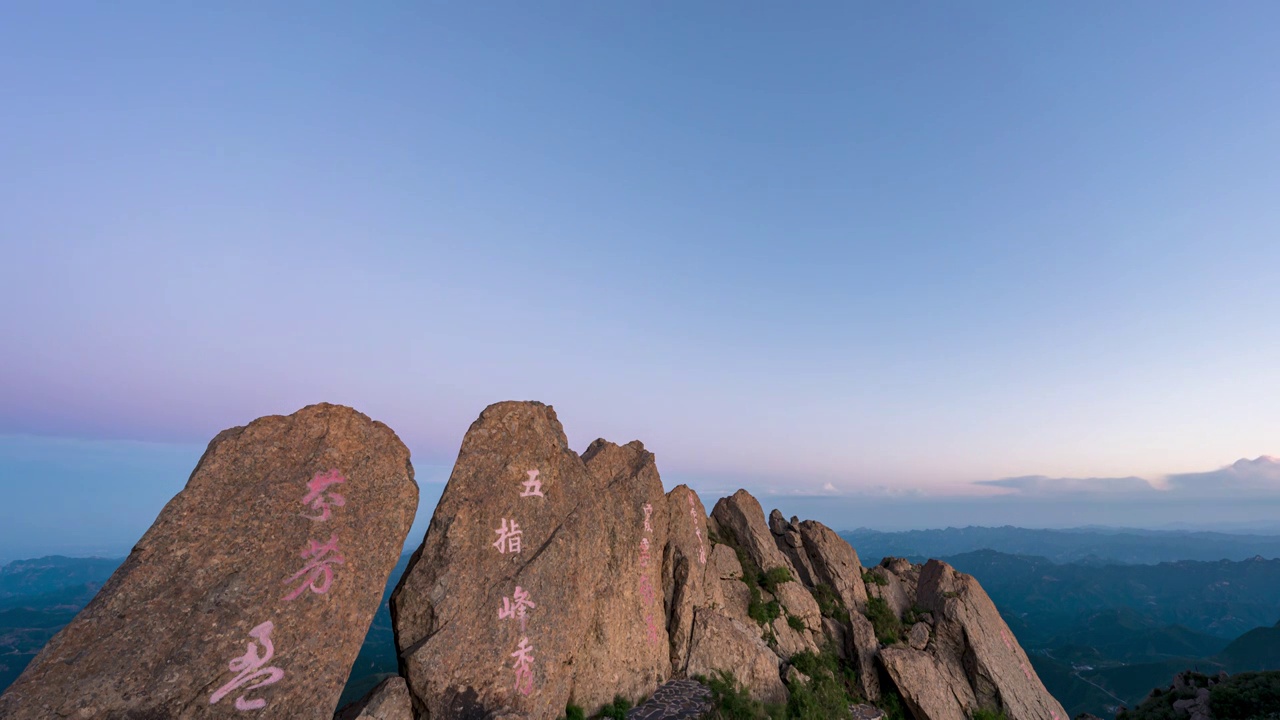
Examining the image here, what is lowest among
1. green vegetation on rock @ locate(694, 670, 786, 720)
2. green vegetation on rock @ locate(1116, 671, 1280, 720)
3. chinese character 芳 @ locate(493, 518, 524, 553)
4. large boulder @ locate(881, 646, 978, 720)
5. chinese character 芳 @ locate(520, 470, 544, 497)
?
green vegetation on rock @ locate(1116, 671, 1280, 720)

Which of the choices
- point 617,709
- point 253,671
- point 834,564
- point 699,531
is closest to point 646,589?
point 617,709

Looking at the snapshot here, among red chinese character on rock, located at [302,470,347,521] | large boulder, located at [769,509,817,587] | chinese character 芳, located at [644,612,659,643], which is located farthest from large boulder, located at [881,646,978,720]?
red chinese character on rock, located at [302,470,347,521]

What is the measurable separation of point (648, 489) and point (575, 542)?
752 centimetres

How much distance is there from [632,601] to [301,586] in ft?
42.1

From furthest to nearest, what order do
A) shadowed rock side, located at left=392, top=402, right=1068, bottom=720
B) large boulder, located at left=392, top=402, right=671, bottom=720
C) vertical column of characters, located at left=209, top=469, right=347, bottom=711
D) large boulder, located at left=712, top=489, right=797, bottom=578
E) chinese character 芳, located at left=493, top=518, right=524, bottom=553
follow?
large boulder, located at left=712, top=489, right=797, bottom=578
chinese character 芳, located at left=493, top=518, right=524, bottom=553
shadowed rock side, located at left=392, top=402, right=1068, bottom=720
large boulder, located at left=392, top=402, right=671, bottom=720
vertical column of characters, located at left=209, top=469, right=347, bottom=711

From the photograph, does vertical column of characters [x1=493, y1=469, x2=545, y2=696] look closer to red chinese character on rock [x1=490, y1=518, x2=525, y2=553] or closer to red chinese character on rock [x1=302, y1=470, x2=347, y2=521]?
red chinese character on rock [x1=490, y1=518, x2=525, y2=553]

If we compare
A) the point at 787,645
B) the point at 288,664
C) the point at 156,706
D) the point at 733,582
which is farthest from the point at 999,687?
the point at 156,706

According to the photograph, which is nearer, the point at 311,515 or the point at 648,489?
the point at 311,515

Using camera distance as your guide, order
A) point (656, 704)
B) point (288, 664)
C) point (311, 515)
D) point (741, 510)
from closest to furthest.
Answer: point (288, 664), point (311, 515), point (656, 704), point (741, 510)

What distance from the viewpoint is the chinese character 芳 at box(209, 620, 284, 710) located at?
37.3ft

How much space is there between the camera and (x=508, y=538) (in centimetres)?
1722

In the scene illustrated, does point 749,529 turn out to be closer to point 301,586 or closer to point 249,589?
point 301,586

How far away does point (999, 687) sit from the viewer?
26750 millimetres

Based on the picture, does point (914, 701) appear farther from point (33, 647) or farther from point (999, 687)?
point (33, 647)
